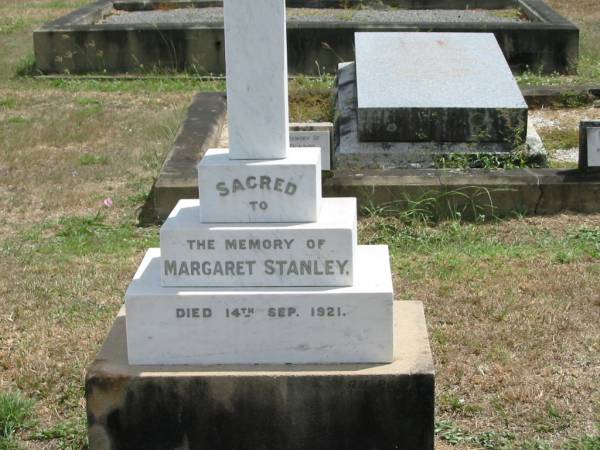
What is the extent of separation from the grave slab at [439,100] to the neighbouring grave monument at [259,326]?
139 inches

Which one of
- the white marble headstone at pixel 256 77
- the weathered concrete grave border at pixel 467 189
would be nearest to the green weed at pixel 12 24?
the weathered concrete grave border at pixel 467 189

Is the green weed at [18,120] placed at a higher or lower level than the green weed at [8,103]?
higher

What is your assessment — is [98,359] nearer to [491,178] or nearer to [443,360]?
[443,360]

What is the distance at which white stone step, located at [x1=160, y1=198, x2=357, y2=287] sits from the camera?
11.8 ft

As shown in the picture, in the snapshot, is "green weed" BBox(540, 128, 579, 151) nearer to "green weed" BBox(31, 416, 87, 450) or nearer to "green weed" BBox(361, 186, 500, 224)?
"green weed" BBox(361, 186, 500, 224)

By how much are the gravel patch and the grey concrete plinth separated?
8.90 metres

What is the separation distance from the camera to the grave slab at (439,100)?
7059 millimetres

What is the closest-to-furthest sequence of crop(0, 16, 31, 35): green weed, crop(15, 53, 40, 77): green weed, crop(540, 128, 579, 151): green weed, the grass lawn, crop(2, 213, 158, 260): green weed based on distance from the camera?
the grass lawn
crop(2, 213, 158, 260): green weed
crop(540, 128, 579, 151): green weed
crop(15, 53, 40, 77): green weed
crop(0, 16, 31, 35): green weed

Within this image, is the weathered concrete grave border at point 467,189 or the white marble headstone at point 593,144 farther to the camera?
the white marble headstone at point 593,144

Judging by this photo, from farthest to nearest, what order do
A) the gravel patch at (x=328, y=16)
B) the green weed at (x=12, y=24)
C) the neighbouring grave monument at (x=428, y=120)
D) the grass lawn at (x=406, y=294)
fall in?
1. the green weed at (x=12, y=24)
2. the gravel patch at (x=328, y=16)
3. the neighbouring grave monument at (x=428, y=120)
4. the grass lawn at (x=406, y=294)

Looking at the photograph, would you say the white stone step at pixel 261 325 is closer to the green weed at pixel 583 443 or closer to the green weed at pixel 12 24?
the green weed at pixel 583 443

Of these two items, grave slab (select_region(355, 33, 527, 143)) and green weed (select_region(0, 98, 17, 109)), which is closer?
grave slab (select_region(355, 33, 527, 143))

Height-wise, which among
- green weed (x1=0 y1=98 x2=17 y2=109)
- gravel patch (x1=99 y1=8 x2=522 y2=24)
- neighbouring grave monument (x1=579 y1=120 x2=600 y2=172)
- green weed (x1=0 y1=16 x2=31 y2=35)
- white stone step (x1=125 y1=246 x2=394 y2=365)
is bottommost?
green weed (x1=0 y1=98 x2=17 y2=109)

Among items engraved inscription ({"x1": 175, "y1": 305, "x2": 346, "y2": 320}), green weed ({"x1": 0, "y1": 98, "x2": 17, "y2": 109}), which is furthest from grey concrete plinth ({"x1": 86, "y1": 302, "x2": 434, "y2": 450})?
green weed ({"x1": 0, "y1": 98, "x2": 17, "y2": 109})
